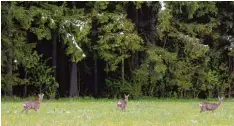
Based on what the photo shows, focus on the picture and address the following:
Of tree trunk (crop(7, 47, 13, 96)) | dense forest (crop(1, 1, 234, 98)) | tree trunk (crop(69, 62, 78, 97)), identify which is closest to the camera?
tree trunk (crop(7, 47, 13, 96))

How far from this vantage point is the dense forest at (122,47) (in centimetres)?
2628

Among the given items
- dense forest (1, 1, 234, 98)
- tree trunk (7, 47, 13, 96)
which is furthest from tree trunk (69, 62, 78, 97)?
tree trunk (7, 47, 13, 96)

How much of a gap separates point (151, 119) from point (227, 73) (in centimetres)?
1685

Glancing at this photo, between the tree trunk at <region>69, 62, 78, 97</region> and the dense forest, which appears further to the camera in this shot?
the tree trunk at <region>69, 62, 78, 97</region>

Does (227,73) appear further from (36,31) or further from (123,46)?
(36,31)

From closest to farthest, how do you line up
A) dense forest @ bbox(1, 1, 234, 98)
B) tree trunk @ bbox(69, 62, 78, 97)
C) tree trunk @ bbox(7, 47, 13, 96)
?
tree trunk @ bbox(7, 47, 13, 96), dense forest @ bbox(1, 1, 234, 98), tree trunk @ bbox(69, 62, 78, 97)

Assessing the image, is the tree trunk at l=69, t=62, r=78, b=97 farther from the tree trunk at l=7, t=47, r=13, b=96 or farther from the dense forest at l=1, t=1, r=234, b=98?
the tree trunk at l=7, t=47, r=13, b=96

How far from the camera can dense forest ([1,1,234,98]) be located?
86.2ft

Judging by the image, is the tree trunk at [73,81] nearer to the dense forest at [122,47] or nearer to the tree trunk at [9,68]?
the dense forest at [122,47]

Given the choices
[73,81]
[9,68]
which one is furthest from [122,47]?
[9,68]

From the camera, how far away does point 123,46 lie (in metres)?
26.9

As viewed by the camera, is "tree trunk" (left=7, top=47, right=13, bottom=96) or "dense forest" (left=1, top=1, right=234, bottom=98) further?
"dense forest" (left=1, top=1, right=234, bottom=98)

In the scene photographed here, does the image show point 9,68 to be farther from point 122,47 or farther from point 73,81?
point 122,47

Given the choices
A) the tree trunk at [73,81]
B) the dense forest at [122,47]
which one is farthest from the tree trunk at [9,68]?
the tree trunk at [73,81]
